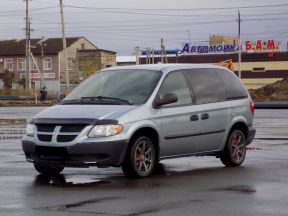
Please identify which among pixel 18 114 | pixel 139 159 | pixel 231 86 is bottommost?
pixel 18 114

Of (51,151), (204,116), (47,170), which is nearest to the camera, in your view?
(51,151)

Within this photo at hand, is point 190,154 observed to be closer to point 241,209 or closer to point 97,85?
point 97,85

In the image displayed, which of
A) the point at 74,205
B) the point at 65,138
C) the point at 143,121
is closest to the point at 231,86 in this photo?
the point at 143,121

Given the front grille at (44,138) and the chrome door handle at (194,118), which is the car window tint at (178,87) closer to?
the chrome door handle at (194,118)

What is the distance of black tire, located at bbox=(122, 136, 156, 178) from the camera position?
35.9ft

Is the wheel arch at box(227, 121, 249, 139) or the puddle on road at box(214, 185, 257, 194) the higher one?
the wheel arch at box(227, 121, 249, 139)

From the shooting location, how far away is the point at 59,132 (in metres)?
10.7

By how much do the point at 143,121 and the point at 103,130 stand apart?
0.74m

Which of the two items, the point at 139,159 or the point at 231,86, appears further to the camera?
the point at 231,86

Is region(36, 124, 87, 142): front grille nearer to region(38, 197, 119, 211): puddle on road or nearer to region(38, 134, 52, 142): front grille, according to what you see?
region(38, 134, 52, 142): front grille

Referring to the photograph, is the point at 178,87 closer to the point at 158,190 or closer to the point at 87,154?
the point at 87,154

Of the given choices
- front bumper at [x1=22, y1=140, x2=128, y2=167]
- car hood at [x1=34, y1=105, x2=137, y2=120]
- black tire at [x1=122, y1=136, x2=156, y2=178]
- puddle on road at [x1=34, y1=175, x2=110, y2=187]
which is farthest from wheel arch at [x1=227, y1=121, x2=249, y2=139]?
puddle on road at [x1=34, y1=175, x2=110, y2=187]

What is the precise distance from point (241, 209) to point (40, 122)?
13.0 feet

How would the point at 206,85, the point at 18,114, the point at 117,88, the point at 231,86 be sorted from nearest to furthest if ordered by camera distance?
the point at 117,88 → the point at 206,85 → the point at 231,86 → the point at 18,114
